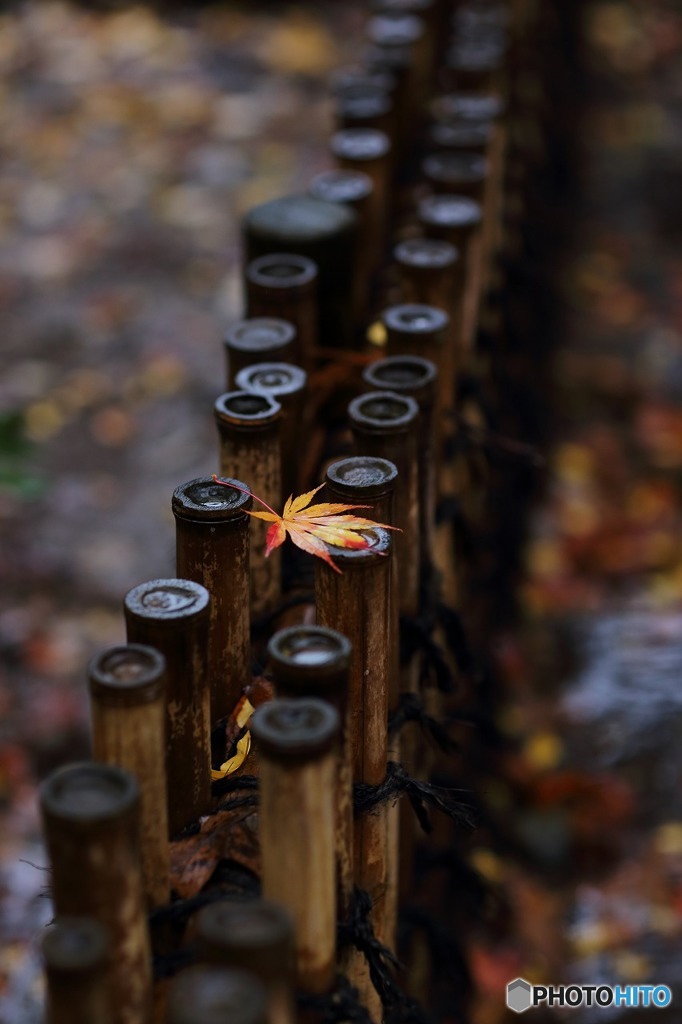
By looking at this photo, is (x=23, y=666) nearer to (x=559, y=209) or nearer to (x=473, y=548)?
(x=473, y=548)

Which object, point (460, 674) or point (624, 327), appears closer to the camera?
point (460, 674)

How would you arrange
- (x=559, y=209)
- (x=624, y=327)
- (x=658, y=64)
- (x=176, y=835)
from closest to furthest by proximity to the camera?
(x=176, y=835), (x=624, y=327), (x=559, y=209), (x=658, y=64)

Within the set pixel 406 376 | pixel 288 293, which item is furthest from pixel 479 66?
pixel 406 376

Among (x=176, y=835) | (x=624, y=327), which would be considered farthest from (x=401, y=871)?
(x=624, y=327)

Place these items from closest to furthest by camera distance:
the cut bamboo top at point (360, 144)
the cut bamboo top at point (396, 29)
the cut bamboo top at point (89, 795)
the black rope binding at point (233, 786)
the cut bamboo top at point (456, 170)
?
the cut bamboo top at point (89, 795), the black rope binding at point (233, 786), the cut bamboo top at point (456, 170), the cut bamboo top at point (360, 144), the cut bamboo top at point (396, 29)

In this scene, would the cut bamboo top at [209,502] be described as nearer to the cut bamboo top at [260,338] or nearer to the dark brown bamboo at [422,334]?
the cut bamboo top at [260,338]

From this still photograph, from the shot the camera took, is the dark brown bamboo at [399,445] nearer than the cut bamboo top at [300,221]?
Yes

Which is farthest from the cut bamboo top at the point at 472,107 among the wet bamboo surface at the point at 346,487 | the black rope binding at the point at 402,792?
the black rope binding at the point at 402,792

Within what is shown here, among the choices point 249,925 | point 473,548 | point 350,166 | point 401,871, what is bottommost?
point 401,871
